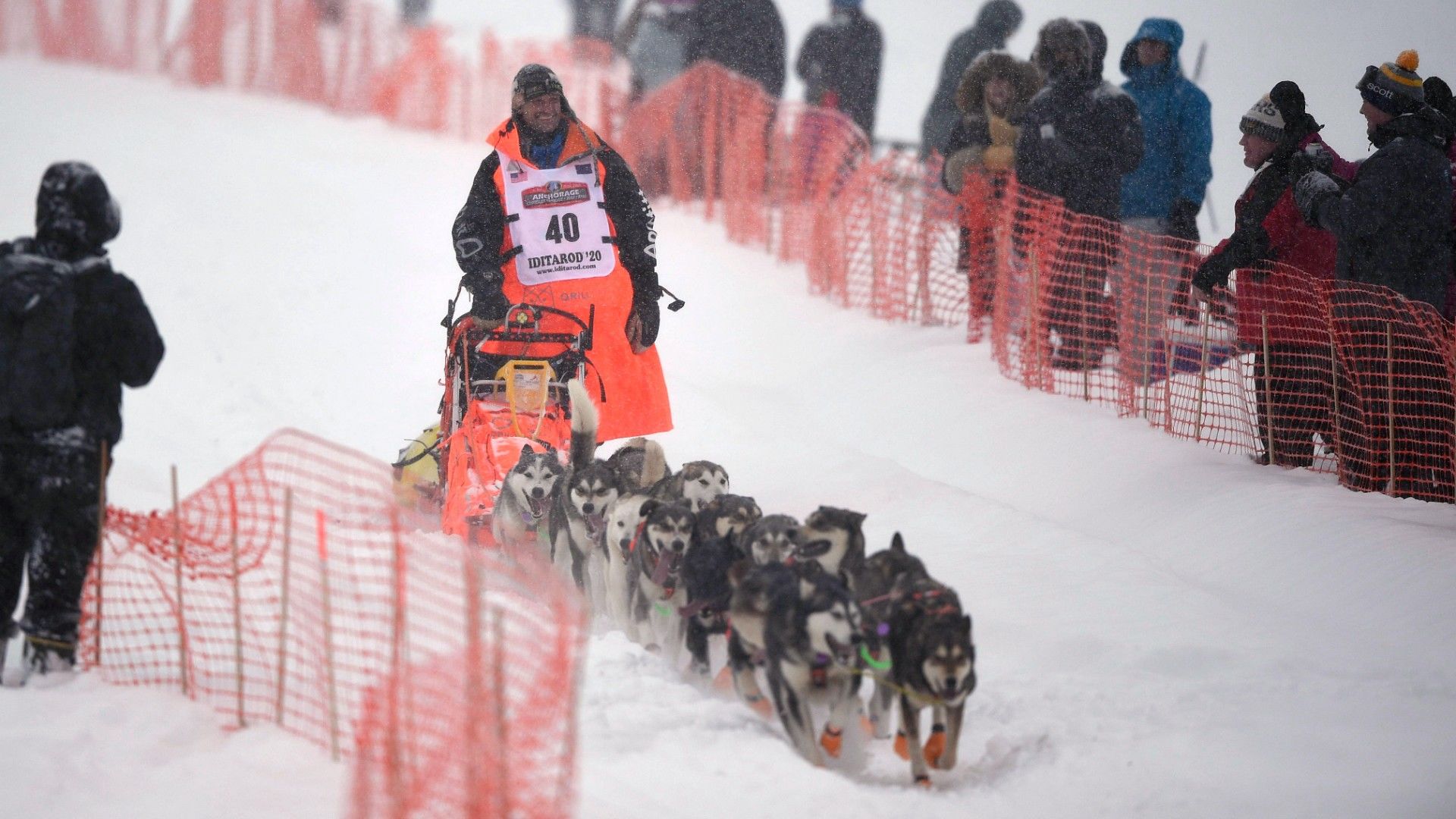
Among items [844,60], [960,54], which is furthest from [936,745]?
[844,60]

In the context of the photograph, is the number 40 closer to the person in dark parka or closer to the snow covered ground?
the snow covered ground

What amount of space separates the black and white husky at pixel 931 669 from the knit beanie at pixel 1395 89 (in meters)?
3.16

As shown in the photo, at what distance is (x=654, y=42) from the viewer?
14328 mm

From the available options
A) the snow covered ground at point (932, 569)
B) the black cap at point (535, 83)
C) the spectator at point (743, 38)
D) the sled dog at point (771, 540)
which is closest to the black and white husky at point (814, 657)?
the snow covered ground at point (932, 569)

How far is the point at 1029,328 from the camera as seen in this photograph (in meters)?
8.07

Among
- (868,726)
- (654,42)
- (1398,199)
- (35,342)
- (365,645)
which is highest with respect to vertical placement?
(654,42)

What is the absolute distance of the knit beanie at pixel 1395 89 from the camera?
18.7 feet

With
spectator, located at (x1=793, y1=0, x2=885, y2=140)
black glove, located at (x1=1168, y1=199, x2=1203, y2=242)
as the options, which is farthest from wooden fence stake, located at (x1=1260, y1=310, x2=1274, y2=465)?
spectator, located at (x1=793, y1=0, x2=885, y2=140)

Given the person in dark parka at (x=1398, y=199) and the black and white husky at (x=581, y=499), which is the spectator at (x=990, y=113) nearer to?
the person in dark parka at (x=1398, y=199)

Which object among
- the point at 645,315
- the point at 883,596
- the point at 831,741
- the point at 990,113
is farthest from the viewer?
the point at 990,113

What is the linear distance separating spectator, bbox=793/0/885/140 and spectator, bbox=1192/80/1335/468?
6493 millimetres

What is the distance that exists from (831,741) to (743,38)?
9888mm

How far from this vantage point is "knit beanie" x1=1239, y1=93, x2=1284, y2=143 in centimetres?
631

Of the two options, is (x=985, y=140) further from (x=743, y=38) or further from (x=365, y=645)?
(x=365, y=645)
